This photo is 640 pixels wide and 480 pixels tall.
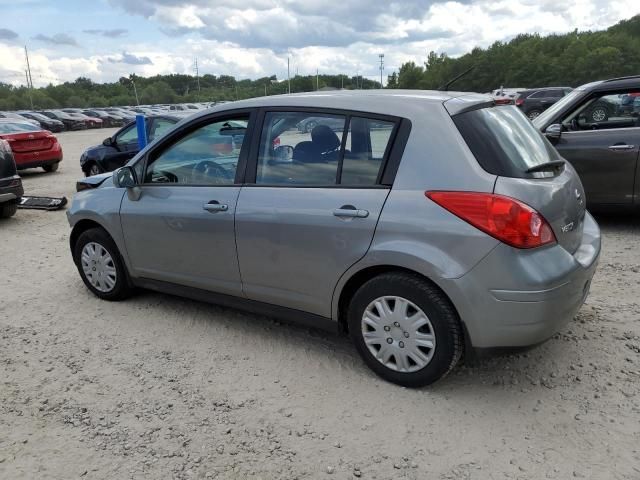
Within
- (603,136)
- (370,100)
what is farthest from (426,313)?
(603,136)

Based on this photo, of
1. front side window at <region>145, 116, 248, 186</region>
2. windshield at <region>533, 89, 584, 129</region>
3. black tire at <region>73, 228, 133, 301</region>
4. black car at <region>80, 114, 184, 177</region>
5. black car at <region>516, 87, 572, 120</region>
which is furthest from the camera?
black car at <region>516, 87, 572, 120</region>

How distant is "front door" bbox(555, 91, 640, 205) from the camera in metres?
6.09

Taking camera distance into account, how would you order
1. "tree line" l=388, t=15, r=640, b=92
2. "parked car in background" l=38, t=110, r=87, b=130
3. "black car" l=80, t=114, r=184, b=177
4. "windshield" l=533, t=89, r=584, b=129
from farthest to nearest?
"tree line" l=388, t=15, r=640, b=92
"parked car in background" l=38, t=110, r=87, b=130
"black car" l=80, t=114, r=184, b=177
"windshield" l=533, t=89, r=584, b=129

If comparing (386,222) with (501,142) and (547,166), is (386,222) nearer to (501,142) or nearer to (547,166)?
(501,142)

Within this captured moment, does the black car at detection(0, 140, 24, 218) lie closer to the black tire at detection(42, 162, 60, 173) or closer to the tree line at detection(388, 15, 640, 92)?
the black tire at detection(42, 162, 60, 173)

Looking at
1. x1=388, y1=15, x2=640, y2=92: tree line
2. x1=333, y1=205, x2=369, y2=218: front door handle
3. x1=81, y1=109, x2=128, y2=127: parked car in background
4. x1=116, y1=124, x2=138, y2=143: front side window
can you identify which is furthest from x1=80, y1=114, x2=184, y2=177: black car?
x1=388, y1=15, x2=640, y2=92: tree line

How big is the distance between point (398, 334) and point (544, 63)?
89.1 metres

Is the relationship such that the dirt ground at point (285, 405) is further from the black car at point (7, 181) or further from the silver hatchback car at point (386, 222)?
the black car at point (7, 181)

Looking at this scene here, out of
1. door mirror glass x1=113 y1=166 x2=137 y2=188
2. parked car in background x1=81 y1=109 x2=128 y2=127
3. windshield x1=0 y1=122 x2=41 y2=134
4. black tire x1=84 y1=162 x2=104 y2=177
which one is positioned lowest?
parked car in background x1=81 y1=109 x2=128 y2=127

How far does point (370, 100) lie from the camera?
3.29m

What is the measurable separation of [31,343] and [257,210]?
2062 millimetres

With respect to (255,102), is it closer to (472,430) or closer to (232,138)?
(232,138)

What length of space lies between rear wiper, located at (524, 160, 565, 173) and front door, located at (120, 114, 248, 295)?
6.08ft

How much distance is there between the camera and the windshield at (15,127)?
13740 millimetres
